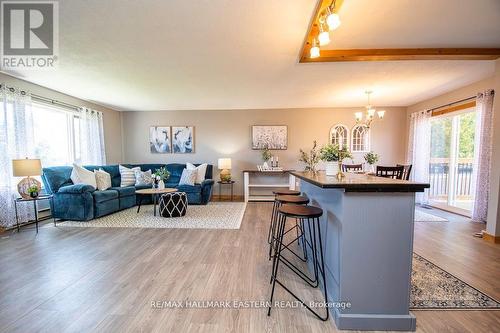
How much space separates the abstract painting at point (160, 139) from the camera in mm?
6117

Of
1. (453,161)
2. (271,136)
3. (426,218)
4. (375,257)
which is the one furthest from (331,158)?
(453,161)

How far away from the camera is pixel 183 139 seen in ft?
20.0

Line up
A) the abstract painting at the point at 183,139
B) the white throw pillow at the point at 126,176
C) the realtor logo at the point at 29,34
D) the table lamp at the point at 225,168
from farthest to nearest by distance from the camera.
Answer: the abstract painting at the point at 183,139, the table lamp at the point at 225,168, the white throw pillow at the point at 126,176, the realtor logo at the point at 29,34

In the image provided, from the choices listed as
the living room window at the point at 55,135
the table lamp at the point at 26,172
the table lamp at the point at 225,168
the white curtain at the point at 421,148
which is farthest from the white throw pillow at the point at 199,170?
the white curtain at the point at 421,148

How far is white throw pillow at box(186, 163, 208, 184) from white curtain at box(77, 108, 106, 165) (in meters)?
2.15

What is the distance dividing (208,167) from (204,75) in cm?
279

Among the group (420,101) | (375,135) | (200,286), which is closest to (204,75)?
(200,286)

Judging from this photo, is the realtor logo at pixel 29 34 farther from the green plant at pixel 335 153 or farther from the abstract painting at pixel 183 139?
the abstract painting at pixel 183 139

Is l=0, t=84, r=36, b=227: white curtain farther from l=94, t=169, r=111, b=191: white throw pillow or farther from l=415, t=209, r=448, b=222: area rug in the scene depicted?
l=415, t=209, r=448, b=222: area rug

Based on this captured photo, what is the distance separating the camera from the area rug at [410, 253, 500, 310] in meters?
1.69

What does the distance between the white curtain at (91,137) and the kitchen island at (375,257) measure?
219 inches

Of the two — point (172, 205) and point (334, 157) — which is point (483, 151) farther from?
point (172, 205)

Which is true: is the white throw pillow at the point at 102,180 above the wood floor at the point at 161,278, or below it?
above

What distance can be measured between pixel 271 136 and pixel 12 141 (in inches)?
202
